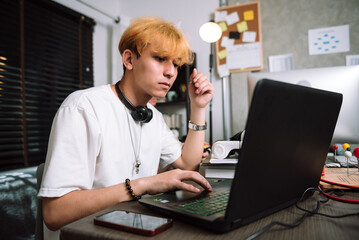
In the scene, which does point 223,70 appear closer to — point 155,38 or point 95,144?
point 155,38

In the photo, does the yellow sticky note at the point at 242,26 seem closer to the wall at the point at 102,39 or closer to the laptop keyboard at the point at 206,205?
the wall at the point at 102,39

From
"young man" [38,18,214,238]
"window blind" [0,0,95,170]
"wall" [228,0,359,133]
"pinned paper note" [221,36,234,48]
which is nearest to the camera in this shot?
"young man" [38,18,214,238]

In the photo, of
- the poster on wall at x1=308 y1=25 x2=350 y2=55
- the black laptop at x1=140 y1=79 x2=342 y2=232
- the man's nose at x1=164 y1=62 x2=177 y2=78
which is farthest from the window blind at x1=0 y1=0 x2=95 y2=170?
the poster on wall at x1=308 y1=25 x2=350 y2=55

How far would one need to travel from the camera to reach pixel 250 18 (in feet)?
8.91

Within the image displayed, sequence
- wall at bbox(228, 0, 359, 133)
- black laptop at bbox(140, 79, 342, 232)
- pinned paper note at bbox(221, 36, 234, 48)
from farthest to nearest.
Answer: pinned paper note at bbox(221, 36, 234, 48)
wall at bbox(228, 0, 359, 133)
black laptop at bbox(140, 79, 342, 232)

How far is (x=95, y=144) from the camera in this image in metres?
0.79

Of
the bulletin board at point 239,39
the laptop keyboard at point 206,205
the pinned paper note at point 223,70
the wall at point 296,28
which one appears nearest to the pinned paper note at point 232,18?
the bulletin board at point 239,39

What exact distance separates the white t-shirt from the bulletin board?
1.87m

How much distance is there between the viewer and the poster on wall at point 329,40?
2438mm

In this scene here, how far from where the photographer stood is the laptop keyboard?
1.50 ft

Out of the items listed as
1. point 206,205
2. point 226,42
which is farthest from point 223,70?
point 206,205

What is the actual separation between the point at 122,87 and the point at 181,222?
0.71 m

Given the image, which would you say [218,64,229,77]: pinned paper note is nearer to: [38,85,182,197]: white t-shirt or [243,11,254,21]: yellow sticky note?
[243,11,254,21]: yellow sticky note

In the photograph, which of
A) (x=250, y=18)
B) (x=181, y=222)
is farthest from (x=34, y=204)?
(x=250, y=18)
